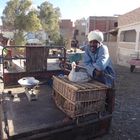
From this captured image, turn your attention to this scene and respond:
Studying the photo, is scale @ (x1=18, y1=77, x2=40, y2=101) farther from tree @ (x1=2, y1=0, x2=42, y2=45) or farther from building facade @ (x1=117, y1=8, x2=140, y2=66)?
tree @ (x1=2, y1=0, x2=42, y2=45)

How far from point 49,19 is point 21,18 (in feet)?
56.2

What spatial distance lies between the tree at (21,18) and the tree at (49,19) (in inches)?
569

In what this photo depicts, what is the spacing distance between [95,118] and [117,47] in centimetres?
2058

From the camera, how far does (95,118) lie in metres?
3.92

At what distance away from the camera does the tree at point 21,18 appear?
26.8 m

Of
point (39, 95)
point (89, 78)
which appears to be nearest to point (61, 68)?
point (39, 95)

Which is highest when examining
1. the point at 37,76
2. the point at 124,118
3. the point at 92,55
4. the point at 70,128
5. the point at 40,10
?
the point at 40,10

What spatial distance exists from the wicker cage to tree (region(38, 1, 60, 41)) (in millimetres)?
38462

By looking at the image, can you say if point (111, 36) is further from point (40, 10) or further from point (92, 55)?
point (92, 55)

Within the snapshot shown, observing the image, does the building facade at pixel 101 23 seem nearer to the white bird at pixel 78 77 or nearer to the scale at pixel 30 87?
the scale at pixel 30 87

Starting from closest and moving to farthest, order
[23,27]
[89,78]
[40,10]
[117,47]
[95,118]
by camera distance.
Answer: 1. [95,118]
2. [89,78]
3. [117,47]
4. [23,27]
5. [40,10]

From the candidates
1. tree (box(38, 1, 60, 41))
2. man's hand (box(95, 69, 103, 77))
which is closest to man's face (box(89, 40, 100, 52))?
man's hand (box(95, 69, 103, 77))

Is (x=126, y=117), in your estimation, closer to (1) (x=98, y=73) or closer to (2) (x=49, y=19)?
(1) (x=98, y=73)

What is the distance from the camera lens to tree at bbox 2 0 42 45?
26.8 m
